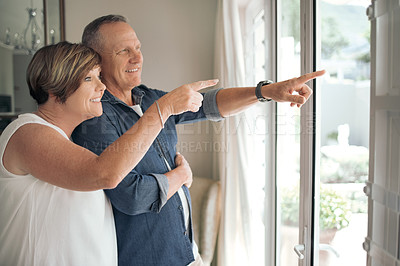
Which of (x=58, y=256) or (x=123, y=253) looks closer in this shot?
(x=58, y=256)

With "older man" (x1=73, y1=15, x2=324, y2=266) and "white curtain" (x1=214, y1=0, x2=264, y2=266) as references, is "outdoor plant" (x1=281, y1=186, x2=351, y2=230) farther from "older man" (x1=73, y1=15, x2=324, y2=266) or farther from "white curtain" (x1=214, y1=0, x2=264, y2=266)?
"white curtain" (x1=214, y1=0, x2=264, y2=266)

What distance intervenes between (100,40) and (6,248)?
28.5 inches

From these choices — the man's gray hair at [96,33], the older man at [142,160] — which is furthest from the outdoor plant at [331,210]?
the man's gray hair at [96,33]

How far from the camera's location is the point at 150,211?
1.12 m

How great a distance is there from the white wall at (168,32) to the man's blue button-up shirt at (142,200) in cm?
136

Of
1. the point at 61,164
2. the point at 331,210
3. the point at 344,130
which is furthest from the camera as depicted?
the point at 331,210

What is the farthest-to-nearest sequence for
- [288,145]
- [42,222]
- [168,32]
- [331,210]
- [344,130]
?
[168,32] → [288,145] → [331,210] → [344,130] → [42,222]

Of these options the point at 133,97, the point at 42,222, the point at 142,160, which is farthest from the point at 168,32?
the point at 42,222

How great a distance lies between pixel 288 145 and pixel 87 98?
0.96 metres

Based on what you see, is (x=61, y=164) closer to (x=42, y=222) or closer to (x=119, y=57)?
(x=42, y=222)

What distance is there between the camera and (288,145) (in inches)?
61.4

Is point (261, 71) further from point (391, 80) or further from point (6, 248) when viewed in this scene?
point (6, 248)

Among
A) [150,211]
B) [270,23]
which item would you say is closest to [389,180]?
[150,211]

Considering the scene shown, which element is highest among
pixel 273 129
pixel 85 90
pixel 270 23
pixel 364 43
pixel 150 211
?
pixel 270 23
